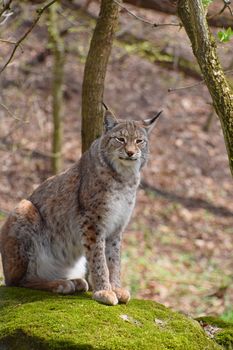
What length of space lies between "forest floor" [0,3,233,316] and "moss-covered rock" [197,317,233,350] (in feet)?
10.8

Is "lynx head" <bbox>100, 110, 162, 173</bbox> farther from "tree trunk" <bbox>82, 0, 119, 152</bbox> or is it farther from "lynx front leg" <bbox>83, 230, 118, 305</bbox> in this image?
"tree trunk" <bbox>82, 0, 119, 152</bbox>

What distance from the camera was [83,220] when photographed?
5199 mm

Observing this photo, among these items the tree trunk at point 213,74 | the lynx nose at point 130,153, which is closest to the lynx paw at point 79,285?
the lynx nose at point 130,153

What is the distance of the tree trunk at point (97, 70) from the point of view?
19.1ft

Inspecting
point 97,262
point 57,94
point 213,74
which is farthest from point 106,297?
point 57,94

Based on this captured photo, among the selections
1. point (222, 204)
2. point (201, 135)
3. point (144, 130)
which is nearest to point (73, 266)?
point (144, 130)

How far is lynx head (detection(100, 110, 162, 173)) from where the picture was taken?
16.9 feet

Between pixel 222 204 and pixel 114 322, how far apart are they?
7887 mm

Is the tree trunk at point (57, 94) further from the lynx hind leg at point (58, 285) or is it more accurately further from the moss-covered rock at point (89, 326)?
the moss-covered rock at point (89, 326)

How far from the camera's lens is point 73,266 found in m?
5.64

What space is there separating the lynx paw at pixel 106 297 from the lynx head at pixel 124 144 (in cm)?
98

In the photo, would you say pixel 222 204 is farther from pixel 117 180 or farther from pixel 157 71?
pixel 117 180

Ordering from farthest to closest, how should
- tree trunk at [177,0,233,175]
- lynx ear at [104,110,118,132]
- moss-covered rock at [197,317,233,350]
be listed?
lynx ear at [104,110,118,132] < moss-covered rock at [197,317,233,350] < tree trunk at [177,0,233,175]

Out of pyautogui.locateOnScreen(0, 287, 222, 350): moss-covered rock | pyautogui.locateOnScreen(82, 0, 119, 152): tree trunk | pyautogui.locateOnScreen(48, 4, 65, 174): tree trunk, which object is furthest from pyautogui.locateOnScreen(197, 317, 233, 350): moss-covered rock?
pyautogui.locateOnScreen(48, 4, 65, 174): tree trunk
